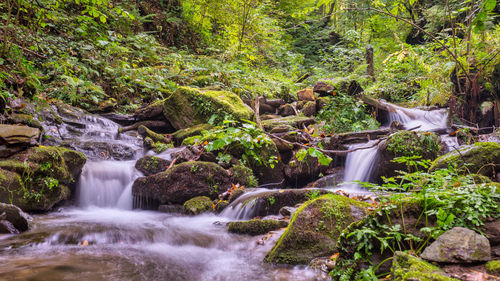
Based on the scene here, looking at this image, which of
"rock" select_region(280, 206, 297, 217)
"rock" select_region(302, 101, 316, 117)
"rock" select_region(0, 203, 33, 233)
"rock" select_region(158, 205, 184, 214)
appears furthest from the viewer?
"rock" select_region(302, 101, 316, 117)

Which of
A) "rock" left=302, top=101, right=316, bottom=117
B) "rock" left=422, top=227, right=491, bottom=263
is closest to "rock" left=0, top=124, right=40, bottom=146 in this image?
"rock" left=422, top=227, right=491, bottom=263

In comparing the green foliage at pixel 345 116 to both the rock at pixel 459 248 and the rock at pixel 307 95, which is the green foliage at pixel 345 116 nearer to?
the rock at pixel 307 95

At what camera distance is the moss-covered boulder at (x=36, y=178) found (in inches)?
188

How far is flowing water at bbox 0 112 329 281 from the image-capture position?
279cm

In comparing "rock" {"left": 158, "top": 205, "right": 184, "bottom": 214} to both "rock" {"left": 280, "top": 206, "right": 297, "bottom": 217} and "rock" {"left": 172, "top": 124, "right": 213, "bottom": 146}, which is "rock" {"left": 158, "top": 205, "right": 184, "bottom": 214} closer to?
"rock" {"left": 280, "top": 206, "right": 297, "bottom": 217}

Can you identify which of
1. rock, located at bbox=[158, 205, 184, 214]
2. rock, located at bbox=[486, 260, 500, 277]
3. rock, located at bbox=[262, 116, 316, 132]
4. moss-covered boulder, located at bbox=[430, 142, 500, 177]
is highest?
rock, located at bbox=[262, 116, 316, 132]

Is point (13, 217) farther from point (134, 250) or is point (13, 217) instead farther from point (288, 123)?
point (288, 123)

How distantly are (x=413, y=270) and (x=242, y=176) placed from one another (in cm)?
495

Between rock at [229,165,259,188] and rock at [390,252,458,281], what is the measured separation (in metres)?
4.67

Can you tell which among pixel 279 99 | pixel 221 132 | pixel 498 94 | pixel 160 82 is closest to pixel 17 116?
pixel 160 82

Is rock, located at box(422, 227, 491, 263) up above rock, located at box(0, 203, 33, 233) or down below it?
above

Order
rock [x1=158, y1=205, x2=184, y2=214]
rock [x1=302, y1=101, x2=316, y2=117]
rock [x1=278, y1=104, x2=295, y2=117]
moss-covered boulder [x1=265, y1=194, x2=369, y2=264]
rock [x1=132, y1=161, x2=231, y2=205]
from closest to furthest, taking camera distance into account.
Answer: moss-covered boulder [x1=265, y1=194, x2=369, y2=264]
rock [x1=158, y1=205, x2=184, y2=214]
rock [x1=132, y1=161, x2=231, y2=205]
rock [x1=302, y1=101, x2=316, y2=117]
rock [x1=278, y1=104, x2=295, y2=117]

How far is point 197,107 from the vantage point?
29.8 feet

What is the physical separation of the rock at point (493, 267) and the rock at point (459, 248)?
49 mm
